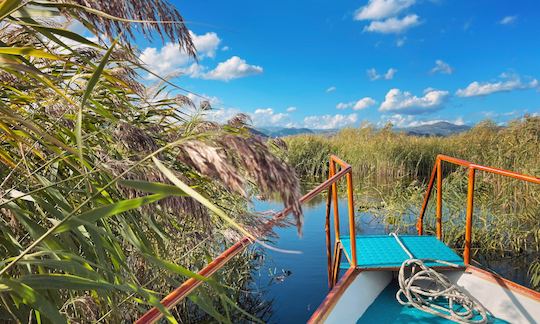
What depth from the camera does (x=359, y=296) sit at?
2947 millimetres

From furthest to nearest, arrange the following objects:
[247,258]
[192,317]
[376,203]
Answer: [376,203]
[247,258]
[192,317]

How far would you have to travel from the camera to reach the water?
179 inches

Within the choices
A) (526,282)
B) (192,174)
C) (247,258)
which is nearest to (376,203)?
(526,282)

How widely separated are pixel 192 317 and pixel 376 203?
4259 mm

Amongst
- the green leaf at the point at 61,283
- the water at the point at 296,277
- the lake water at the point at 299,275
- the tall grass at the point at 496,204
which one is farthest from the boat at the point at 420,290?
the green leaf at the point at 61,283

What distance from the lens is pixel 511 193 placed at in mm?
5801

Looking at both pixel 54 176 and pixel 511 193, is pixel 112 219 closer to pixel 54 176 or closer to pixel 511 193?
pixel 54 176

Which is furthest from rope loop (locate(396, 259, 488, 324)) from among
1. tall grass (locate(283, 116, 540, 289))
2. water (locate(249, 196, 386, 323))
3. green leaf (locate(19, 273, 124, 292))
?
green leaf (locate(19, 273, 124, 292))

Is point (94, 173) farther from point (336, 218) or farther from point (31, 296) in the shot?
point (336, 218)

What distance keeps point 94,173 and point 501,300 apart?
2.75 meters

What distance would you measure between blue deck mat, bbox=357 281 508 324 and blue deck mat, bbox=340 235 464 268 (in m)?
0.26

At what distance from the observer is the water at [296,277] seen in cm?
454

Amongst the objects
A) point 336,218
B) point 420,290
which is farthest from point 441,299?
point 336,218

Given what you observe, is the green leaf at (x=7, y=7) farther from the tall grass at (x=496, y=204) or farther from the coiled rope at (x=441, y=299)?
the tall grass at (x=496, y=204)
